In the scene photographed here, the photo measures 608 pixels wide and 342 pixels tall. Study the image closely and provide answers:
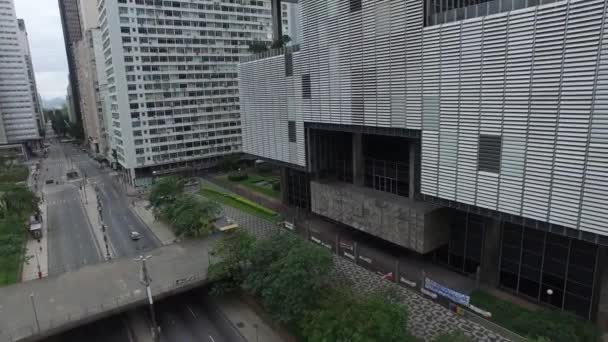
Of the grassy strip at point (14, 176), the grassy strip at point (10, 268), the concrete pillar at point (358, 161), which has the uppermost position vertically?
the concrete pillar at point (358, 161)

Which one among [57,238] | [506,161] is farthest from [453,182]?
[57,238]

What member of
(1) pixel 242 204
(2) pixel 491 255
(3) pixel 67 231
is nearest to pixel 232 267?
(2) pixel 491 255

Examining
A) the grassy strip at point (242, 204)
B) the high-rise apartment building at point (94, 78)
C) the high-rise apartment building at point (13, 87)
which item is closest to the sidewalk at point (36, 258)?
the grassy strip at point (242, 204)

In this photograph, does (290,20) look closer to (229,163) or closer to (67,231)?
(229,163)

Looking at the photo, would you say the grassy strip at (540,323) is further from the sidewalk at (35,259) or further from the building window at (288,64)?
the sidewalk at (35,259)

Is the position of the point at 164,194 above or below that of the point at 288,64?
below

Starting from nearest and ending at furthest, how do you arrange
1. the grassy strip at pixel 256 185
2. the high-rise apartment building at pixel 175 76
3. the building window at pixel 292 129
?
the building window at pixel 292 129 → the grassy strip at pixel 256 185 → the high-rise apartment building at pixel 175 76
